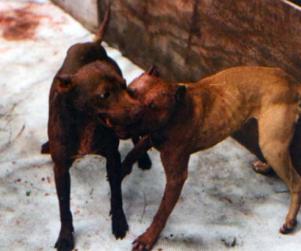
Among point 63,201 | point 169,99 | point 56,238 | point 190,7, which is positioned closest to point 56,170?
point 63,201

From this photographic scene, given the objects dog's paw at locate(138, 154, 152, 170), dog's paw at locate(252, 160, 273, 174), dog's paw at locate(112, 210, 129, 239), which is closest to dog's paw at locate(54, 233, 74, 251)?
dog's paw at locate(112, 210, 129, 239)

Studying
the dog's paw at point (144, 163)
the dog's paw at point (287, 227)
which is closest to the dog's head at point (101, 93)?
the dog's paw at point (144, 163)

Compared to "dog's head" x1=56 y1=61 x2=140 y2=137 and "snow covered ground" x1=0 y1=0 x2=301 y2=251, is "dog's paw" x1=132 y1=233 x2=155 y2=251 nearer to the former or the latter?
"snow covered ground" x1=0 y1=0 x2=301 y2=251

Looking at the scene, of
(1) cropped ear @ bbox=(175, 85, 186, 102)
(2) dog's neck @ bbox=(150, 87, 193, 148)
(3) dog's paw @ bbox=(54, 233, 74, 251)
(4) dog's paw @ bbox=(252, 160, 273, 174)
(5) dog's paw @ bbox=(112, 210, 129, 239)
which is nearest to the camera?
(1) cropped ear @ bbox=(175, 85, 186, 102)

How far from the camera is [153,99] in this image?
3.67m

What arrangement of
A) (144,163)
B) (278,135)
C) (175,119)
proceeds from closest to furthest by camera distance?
(175,119), (278,135), (144,163)

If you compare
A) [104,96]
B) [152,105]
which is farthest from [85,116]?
[152,105]

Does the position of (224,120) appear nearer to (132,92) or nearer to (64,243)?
(132,92)

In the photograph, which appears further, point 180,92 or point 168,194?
point 168,194

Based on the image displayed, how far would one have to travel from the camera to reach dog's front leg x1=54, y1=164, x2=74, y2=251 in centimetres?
405

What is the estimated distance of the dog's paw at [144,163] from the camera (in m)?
4.96

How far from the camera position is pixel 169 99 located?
12.3ft

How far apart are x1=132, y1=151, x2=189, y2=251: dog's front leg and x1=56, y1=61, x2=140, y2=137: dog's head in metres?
0.61

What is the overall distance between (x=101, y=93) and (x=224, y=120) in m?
1.09
